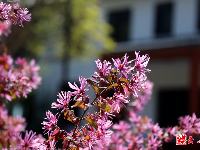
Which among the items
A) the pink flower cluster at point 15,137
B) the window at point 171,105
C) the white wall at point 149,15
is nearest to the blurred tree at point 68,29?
the white wall at point 149,15

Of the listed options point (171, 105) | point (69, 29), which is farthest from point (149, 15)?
point (69, 29)

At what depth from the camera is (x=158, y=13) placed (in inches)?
353

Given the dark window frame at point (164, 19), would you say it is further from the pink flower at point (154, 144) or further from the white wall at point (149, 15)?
the pink flower at point (154, 144)

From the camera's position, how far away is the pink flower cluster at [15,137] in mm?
1322

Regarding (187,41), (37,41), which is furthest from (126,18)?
(37,41)

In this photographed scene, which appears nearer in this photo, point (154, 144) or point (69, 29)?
point (154, 144)

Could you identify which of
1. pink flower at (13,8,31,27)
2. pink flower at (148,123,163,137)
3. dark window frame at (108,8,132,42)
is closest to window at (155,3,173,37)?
dark window frame at (108,8,132,42)

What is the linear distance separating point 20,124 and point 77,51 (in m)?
5.26

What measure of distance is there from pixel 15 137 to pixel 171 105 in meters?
7.15

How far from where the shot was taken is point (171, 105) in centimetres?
837

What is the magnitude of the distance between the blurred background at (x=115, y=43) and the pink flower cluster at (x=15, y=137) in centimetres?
381

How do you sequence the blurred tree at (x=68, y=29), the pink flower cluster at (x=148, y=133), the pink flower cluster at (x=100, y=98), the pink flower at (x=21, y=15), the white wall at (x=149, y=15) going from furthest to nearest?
1. the white wall at (x=149, y=15)
2. the blurred tree at (x=68, y=29)
3. the pink flower cluster at (x=148, y=133)
4. the pink flower at (x=21, y=15)
5. the pink flower cluster at (x=100, y=98)

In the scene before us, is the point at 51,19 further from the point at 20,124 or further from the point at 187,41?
the point at 20,124

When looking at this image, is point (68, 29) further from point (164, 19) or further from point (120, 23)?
point (164, 19)
